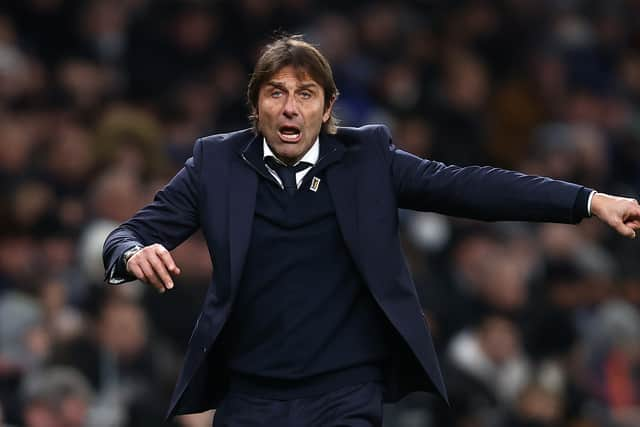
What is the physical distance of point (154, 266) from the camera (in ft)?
14.7

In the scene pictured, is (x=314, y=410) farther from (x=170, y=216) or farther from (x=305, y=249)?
(x=170, y=216)

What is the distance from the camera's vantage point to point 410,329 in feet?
15.8

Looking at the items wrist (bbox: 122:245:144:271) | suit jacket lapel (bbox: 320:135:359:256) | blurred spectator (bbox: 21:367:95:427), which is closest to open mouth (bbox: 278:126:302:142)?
suit jacket lapel (bbox: 320:135:359:256)

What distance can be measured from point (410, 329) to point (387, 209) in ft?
1.20

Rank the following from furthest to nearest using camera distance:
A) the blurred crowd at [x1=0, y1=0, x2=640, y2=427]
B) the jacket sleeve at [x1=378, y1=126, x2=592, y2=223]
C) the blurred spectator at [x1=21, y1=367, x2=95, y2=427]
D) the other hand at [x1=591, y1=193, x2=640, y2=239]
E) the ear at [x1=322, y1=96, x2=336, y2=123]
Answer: the blurred crowd at [x1=0, y1=0, x2=640, y2=427]
the blurred spectator at [x1=21, y1=367, x2=95, y2=427]
the ear at [x1=322, y1=96, x2=336, y2=123]
the jacket sleeve at [x1=378, y1=126, x2=592, y2=223]
the other hand at [x1=591, y1=193, x2=640, y2=239]

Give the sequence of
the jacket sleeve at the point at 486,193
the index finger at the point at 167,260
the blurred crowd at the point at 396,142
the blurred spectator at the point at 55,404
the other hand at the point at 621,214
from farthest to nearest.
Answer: the blurred crowd at the point at 396,142
the blurred spectator at the point at 55,404
the jacket sleeve at the point at 486,193
the other hand at the point at 621,214
the index finger at the point at 167,260

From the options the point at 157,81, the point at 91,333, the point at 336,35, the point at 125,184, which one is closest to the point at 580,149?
the point at 336,35

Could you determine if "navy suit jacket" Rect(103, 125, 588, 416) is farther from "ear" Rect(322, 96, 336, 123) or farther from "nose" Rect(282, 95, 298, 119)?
"nose" Rect(282, 95, 298, 119)

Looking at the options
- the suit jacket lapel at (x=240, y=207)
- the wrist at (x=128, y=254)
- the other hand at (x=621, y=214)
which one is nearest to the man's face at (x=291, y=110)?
the suit jacket lapel at (x=240, y=207)

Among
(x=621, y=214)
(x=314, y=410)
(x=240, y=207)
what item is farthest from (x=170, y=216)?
(x=621, y=214)

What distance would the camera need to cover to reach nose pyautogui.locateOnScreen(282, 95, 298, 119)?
488 cm

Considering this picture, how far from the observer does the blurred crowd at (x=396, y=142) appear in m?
8.05

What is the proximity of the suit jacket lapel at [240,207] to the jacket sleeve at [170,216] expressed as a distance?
121 mm

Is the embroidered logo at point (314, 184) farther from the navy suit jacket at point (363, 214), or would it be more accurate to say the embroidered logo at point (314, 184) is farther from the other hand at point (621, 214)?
the other hand at point (621, 214)
